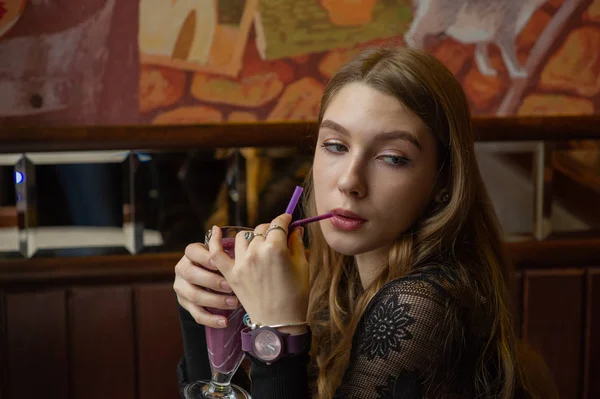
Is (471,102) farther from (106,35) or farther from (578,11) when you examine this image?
(106,35)

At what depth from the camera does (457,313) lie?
51.3 inches

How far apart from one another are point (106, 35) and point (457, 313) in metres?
1.30

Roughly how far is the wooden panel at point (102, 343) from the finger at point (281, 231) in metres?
1.00

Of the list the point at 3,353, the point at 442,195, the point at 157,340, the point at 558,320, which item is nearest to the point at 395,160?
the point at 442,195

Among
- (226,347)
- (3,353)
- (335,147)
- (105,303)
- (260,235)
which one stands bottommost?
(3,353)

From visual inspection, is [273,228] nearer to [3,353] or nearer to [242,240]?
[242,240]

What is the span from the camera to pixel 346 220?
1.38 metres

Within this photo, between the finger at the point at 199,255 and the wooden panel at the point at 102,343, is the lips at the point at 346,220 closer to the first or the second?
the finger at the point at 199,255

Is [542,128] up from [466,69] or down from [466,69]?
down

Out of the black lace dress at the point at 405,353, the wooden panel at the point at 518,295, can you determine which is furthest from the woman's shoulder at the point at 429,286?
the wooden panel at the point at 518,295

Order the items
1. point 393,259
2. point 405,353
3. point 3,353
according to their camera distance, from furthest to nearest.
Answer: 1. point 3,353
2. point 393,259
3. point 405,353

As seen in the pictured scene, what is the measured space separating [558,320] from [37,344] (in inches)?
60.6

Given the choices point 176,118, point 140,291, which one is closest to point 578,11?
point 176,118

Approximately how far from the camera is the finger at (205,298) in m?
1.36
